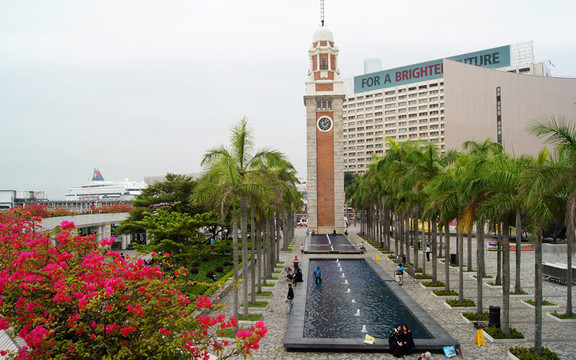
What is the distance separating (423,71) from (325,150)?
187ft

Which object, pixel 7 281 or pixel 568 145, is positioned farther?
pixel 568 145

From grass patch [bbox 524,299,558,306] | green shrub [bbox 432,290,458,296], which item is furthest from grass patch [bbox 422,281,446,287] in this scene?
grass patch [bbox 524,299,558,306]

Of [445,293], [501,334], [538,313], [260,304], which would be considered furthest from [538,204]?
[260,304]

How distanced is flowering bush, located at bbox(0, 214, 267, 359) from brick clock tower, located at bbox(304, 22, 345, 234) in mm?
49126

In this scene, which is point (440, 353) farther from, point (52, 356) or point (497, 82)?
point (497, 82)

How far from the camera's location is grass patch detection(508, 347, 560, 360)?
11.2 metres

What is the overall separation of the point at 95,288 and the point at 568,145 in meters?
9.38

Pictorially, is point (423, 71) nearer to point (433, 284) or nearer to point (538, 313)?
point (433, 284)

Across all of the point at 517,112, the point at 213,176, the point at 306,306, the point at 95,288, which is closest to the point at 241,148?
the point at 213,176

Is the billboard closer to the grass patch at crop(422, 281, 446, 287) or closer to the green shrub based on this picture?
the grass patch at crop(422, 281, 446, 287)

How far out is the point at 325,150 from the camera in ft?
183

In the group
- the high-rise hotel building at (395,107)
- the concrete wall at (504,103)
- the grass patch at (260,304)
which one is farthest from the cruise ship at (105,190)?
the grass patch at (260,304)

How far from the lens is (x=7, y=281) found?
6707mm

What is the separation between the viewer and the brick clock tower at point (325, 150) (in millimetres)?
55531
